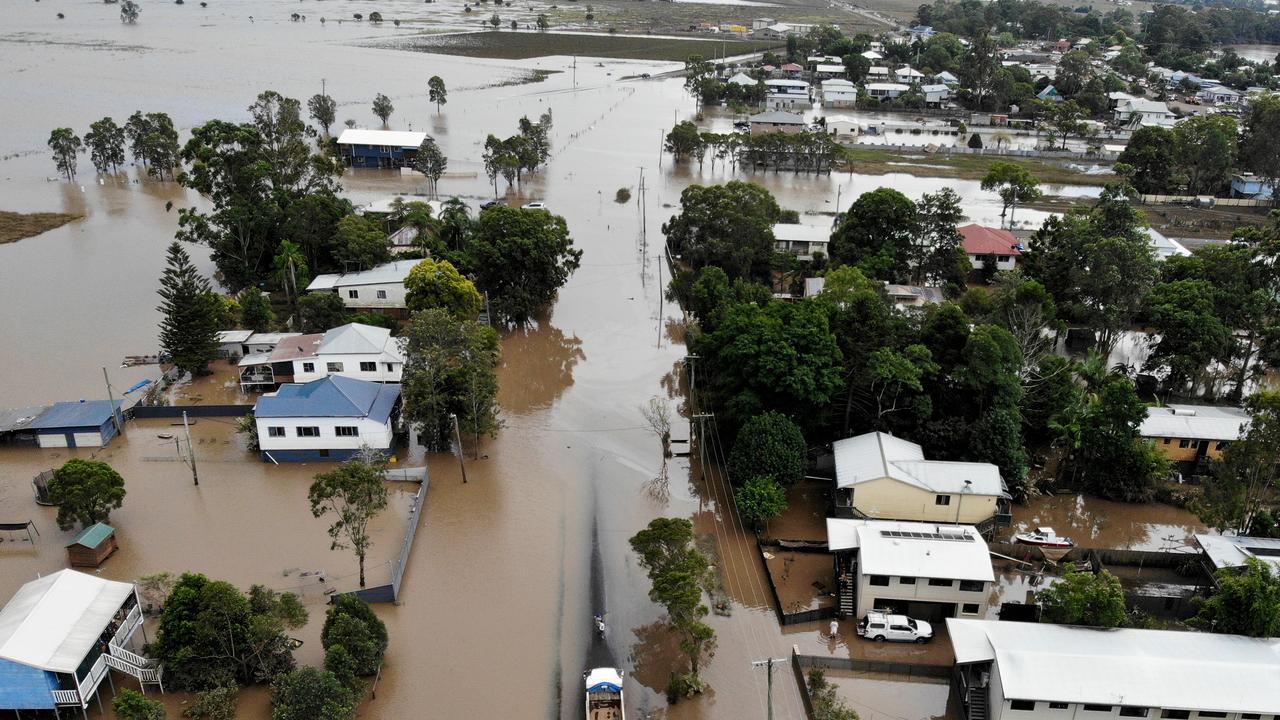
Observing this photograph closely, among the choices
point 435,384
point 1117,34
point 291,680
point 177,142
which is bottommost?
point 291,680

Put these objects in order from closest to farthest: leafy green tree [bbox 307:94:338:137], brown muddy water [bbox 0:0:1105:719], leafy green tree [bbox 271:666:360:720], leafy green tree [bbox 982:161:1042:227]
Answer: leafy green tree [bbox 271:666:360:720] < brown muddy water [bbox 0:0:1105:719] < leafy green tree [bbox 982:161:1042:227] < leafy green tree [bbox 307:94:338:137]

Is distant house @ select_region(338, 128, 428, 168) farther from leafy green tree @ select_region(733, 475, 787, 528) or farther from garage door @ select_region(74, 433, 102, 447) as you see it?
leafy green tree @ select_region(733, 475, 787, 528)

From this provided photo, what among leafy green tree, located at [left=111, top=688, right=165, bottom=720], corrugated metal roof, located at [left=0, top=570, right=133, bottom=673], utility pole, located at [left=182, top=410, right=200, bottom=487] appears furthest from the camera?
utility pole, located at [left=182, top=410, right=200, bottom=487]

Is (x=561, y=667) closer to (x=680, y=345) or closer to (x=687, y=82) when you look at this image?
(x=680, y=345)

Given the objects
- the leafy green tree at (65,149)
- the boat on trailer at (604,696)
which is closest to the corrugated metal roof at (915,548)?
the boat on trailer at (604,696)

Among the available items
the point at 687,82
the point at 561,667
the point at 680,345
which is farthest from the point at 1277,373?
the point at 687,82

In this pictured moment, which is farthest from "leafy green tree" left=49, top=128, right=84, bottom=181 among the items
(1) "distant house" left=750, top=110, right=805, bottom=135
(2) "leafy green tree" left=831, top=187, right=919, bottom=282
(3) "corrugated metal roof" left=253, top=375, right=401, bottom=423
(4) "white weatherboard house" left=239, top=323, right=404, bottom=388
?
(2) "leafy green tree" left=831, top=187, right=919, bottom=282

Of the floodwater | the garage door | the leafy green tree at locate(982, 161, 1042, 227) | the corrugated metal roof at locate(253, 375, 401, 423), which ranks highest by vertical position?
the leafy green tree at locate(982, 161, 1042, 227)
